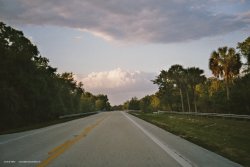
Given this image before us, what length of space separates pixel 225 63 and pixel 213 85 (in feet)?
97.1

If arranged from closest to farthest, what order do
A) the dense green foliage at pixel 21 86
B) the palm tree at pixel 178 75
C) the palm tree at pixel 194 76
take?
the dense green foliage at pixel 21 86
the palm tree at pixel 194 76
the palm tree at pixel 178 75

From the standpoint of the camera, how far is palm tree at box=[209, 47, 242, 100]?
50616mm

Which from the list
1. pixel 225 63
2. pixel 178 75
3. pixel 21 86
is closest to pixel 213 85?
pixel 178 75

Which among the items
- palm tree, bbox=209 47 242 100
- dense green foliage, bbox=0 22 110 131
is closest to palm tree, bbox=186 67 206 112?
palm tree, bbox=209 47 242 100

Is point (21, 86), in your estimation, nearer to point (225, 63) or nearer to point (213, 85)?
point (225, 63)

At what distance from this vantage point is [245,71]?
46.7 meters

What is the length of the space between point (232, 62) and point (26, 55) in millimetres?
30634

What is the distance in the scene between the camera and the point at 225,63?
170 feet

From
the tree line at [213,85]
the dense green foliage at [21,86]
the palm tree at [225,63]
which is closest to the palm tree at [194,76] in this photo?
the tree line at [213,85]

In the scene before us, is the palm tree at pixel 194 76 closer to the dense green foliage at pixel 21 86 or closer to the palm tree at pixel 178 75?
the palm tree at pixel 178 75

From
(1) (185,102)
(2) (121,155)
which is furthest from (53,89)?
(1) (185,102)

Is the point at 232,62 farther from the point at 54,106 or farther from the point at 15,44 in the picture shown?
the point at 15,44

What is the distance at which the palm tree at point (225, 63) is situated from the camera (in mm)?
50616

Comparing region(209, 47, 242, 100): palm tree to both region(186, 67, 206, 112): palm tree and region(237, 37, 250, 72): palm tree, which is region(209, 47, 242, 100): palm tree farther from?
region(186, 67, 206, 112): palm tree
